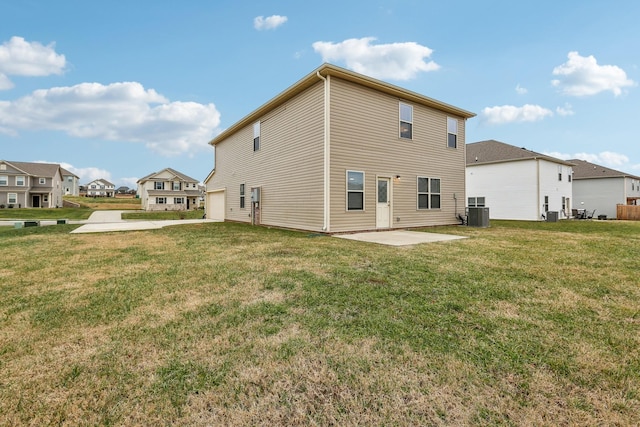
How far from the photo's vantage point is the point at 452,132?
529 inches

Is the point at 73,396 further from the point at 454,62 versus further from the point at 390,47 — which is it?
the point at 390,47

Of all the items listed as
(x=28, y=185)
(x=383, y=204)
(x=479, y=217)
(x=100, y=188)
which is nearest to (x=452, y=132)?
(x=479, y=217)

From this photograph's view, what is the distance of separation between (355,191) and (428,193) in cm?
418

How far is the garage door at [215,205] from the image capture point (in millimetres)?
18500

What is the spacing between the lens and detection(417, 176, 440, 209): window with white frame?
484 inches

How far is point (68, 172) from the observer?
2542 inches

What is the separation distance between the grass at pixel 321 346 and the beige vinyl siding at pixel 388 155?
18.8ft

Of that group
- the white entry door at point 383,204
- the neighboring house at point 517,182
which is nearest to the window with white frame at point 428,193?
the white entry door at point 383,204

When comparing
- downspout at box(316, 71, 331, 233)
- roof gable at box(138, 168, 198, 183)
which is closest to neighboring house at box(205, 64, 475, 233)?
downspout at box(316, 71, 331, 233)

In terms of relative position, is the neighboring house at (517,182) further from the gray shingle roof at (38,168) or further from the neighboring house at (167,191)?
the gray shingle roof at (38,168)

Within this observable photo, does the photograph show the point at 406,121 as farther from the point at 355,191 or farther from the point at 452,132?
the point at 355,191

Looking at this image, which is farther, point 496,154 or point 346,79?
point 496,154

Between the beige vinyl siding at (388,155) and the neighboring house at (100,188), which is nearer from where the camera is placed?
the beige vinyl siding at (388,155)

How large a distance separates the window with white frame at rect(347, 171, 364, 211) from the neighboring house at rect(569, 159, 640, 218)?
28.8 m
